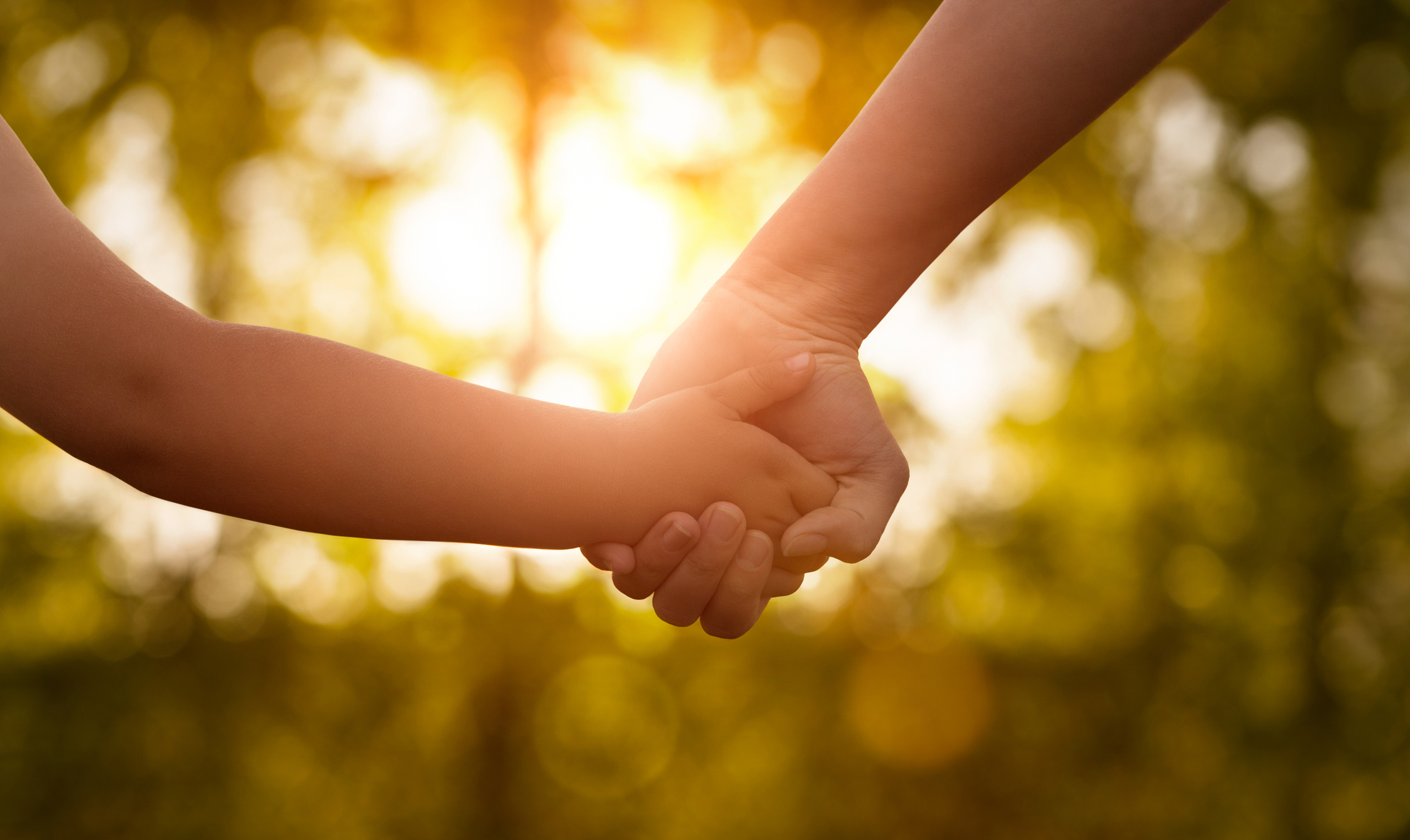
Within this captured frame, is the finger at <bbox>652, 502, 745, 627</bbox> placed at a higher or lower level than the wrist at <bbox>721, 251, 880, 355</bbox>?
lower

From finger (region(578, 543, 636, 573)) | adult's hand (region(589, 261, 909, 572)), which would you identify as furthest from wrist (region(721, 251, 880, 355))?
finger (region(578, 543, 636, 573))

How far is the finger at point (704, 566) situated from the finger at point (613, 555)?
5.2 inches

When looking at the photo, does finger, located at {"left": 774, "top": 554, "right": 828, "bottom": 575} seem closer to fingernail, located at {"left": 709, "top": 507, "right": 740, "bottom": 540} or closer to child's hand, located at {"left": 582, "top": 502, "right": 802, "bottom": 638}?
child's hand, located at {"left": 582, "top": 502, "right": 802, "bottom": 638}

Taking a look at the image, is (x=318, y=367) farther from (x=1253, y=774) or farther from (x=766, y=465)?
(x=1253, y=774)

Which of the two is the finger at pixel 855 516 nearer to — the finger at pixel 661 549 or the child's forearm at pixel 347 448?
the finger at pixel 661 549

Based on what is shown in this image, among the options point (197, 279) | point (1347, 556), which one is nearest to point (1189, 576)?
point (1347, 556)

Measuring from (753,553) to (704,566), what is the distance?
12 centimetres

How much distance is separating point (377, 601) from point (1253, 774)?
524 centimetres

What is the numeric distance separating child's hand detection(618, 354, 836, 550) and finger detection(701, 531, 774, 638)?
39mm

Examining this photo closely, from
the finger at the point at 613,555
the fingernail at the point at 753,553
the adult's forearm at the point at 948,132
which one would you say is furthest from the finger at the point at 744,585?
the adult's forearm at the point at 948,132

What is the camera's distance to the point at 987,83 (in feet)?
4.89

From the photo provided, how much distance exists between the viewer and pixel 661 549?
160 centimetres

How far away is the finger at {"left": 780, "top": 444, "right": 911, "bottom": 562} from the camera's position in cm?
165

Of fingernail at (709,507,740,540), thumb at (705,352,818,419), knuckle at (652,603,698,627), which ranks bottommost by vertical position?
knuckle at (652,603,698,627)
